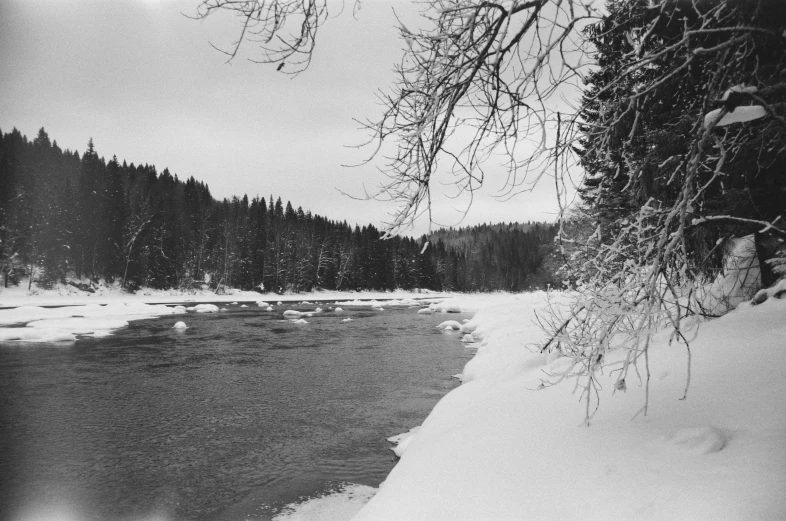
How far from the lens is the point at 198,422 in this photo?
931cm

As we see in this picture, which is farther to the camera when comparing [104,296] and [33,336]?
[104,296]

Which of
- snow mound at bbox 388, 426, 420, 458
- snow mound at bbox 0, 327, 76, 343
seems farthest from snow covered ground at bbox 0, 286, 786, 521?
snow mound at bbox 0, 327, 76, 343

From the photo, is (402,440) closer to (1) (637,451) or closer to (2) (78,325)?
(1) (637,451)

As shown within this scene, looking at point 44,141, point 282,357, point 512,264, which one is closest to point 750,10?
point 282,357

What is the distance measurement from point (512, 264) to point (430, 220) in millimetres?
112475

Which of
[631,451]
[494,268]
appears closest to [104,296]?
[631,451]

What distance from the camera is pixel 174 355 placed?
54.0 ft

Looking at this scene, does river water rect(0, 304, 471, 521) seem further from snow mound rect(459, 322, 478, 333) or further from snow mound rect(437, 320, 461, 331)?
snow mound rect(437, 320, 461, 331)

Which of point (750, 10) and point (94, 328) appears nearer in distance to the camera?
point (750, 10)

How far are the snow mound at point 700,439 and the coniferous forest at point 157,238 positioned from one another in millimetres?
24072

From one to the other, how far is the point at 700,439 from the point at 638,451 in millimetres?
415

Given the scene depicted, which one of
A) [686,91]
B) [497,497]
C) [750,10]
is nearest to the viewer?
[750,10]

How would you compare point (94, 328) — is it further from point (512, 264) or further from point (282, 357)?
point (512, 264)

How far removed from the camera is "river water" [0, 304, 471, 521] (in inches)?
250
